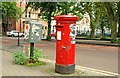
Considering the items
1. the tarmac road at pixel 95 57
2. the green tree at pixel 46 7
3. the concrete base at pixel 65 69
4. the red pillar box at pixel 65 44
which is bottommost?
the tarmac road at pixel 95 57

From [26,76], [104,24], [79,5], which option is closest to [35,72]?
[26,76]

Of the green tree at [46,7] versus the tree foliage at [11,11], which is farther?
the tree foliage at [11,11]

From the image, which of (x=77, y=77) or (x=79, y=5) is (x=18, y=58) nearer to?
(x=77, y=77)

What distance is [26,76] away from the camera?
23.6 feet

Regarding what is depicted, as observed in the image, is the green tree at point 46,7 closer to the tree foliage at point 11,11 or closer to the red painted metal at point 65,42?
the tree foliage at point 11,11

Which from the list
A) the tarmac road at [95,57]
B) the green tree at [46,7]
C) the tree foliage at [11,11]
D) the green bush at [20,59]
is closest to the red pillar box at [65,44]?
the green bush at [20,59]

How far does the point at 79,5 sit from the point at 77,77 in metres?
31.0

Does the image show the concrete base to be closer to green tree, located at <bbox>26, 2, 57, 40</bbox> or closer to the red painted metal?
the red painted metal

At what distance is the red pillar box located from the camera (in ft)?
25.7

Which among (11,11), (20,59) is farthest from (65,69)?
(11,11)

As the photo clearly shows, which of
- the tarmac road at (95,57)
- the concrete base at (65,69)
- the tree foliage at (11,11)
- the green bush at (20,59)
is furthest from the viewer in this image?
the tree foliage at (11,11)

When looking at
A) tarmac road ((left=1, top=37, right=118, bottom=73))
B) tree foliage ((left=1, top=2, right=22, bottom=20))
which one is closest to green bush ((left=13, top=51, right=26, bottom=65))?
tarmac road ((left=1, top=37, right=118, bottom=73))

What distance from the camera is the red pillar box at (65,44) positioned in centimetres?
783

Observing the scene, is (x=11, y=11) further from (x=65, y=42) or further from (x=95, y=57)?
(x=65, y=42)
